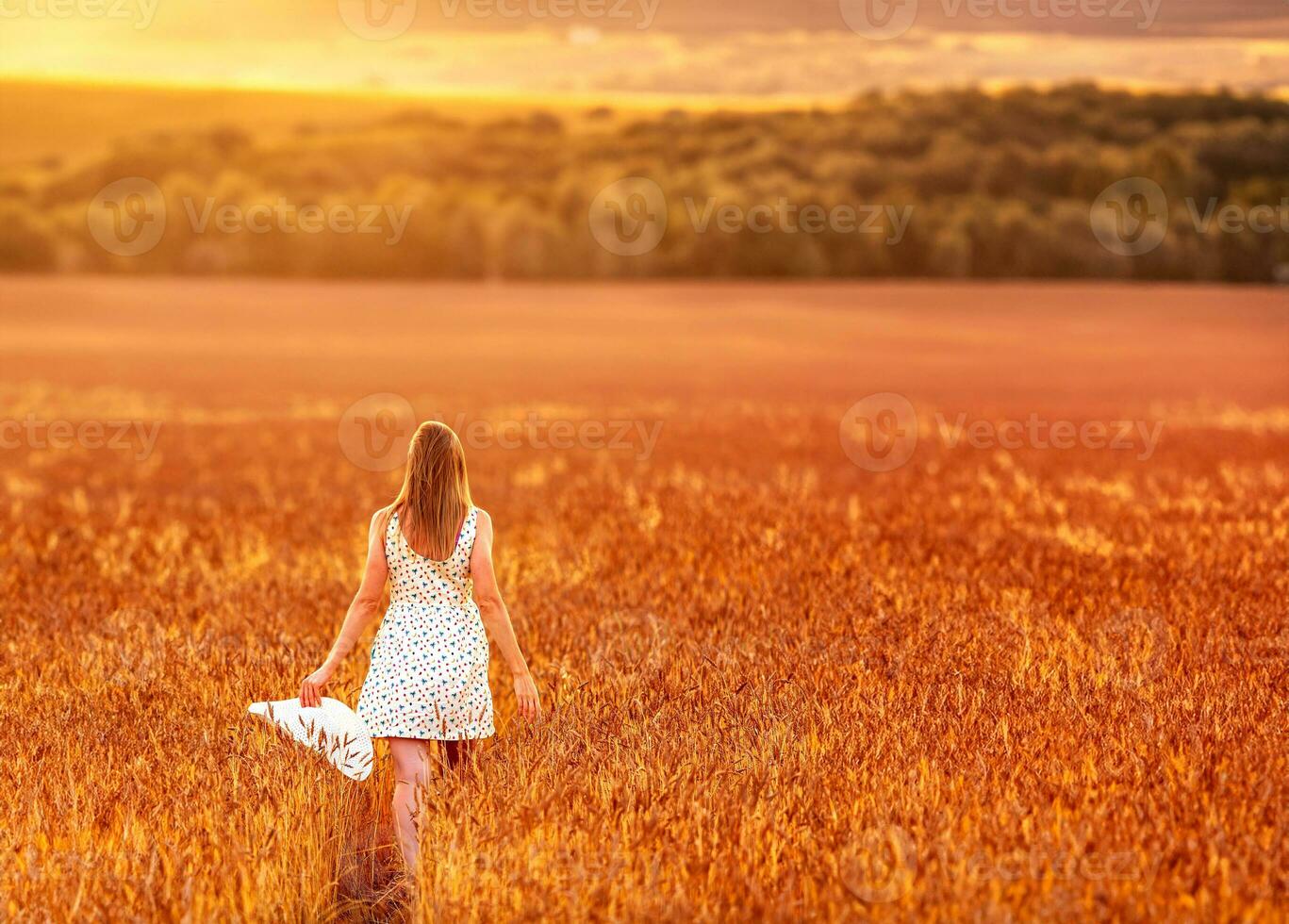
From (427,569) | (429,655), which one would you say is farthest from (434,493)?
(429,655)

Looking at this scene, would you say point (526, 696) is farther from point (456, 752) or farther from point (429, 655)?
point (456, 752)

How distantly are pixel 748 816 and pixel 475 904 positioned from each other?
3.11ft

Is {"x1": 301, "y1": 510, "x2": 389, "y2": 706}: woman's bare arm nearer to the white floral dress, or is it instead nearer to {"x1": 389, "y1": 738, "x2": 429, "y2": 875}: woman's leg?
the white floral dress

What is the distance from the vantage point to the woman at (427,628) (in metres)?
4.96

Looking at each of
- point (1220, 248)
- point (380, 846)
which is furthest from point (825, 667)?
point (1220, 248)

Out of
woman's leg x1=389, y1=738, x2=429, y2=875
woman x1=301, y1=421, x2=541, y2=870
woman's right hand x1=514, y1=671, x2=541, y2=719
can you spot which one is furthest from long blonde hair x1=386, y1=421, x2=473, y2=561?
woman's leg x1=389, y1=738, x2=429, y2=875

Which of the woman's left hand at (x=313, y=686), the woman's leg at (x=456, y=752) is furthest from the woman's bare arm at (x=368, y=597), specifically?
the woman's leg at (x=456, y=752)

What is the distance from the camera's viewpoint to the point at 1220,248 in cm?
7594

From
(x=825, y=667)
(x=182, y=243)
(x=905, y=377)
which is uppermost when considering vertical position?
(x=182, y=243)

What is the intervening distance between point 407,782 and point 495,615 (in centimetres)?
67

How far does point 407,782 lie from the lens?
509cm

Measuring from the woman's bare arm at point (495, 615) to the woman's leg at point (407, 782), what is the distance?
1.33ft

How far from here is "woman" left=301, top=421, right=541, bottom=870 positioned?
4957 mm

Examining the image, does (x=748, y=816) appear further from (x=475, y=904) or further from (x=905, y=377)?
(x=905, y=377)
